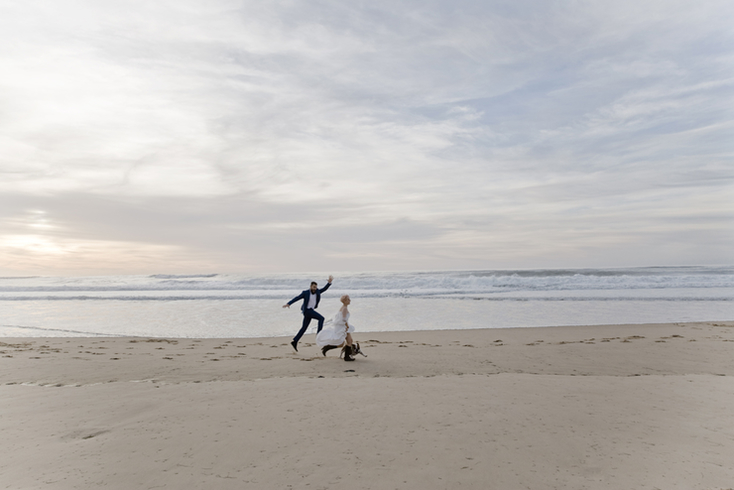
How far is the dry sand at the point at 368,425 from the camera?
4051 millimetres

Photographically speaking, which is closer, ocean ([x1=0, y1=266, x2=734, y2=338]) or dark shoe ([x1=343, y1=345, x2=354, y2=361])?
dark shoe ([x1=343, y1=345, x2=354, y2=361])

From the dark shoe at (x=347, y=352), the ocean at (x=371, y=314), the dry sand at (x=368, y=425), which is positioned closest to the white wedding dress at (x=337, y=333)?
the dark shoe at (x=347, y=352)

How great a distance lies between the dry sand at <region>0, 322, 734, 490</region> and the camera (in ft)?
13.3

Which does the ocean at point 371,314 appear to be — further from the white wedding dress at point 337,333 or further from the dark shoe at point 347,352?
the dark shoe at point 347,352

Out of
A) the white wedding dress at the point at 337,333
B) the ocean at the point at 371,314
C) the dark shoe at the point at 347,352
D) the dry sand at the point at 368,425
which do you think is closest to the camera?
the dry sand at the point at 368,425

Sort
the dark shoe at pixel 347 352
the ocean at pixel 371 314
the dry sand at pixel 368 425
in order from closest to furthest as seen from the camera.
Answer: the dry sand at pixel 368 425 → the dark shoe at pixel 347 352 → the ocean at pixel 371 314

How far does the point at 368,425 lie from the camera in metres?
5.16

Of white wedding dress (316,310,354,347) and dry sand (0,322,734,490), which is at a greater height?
white wedding dress (316,310,354,347)

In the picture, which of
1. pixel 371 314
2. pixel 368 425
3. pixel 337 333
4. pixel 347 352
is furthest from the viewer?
Result: pixel 371 314

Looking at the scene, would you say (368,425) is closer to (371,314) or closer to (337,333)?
(337,333)

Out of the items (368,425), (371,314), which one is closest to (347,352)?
(368,425)

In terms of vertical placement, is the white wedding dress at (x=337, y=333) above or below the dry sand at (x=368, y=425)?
above

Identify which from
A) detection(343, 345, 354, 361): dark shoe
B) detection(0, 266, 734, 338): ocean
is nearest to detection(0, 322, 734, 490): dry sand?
detection(343, 345, 354, 361): dark shoe

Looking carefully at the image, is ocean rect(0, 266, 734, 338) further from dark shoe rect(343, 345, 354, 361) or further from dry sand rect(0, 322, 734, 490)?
dry sand rect(0, 322, 734, 490)
